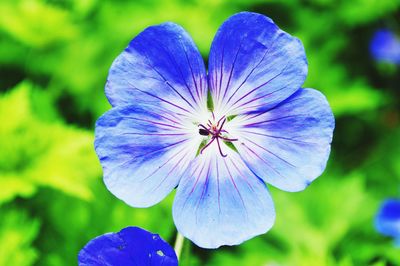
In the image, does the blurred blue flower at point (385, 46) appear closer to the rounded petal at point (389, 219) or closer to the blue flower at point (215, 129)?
the rounded petal at point (389, 219)

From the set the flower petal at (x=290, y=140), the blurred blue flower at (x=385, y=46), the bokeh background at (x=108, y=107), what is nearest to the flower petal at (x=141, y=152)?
the flower petal at (x=290, y=140)

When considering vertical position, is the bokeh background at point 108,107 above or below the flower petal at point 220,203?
below

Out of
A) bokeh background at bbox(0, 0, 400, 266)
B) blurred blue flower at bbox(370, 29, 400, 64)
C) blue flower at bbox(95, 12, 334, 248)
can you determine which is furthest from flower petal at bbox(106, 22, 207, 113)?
blurred blue flower at bbox(370, 29, 400, 64)

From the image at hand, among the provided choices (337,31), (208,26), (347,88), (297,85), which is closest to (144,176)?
(297,85)

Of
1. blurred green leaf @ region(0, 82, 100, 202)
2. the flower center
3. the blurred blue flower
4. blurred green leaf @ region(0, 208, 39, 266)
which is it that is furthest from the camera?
the blurred blue flower

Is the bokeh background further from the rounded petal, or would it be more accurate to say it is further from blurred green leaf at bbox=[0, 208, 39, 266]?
the rounded petal
